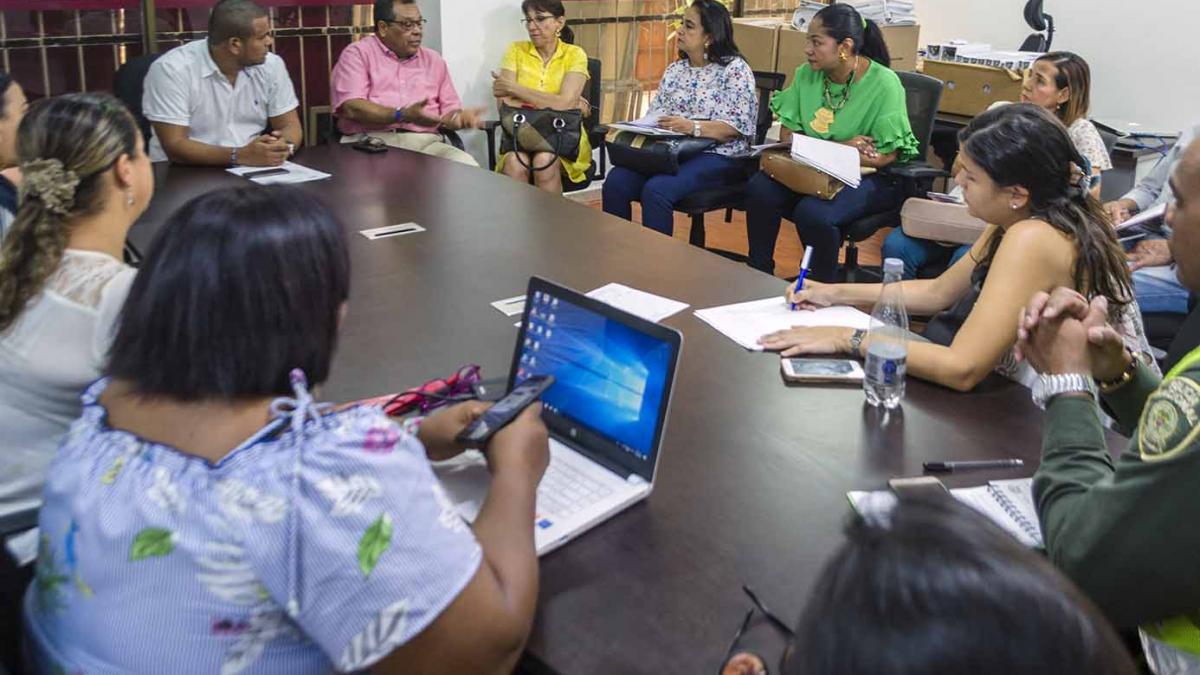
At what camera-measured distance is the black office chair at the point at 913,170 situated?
3.77m

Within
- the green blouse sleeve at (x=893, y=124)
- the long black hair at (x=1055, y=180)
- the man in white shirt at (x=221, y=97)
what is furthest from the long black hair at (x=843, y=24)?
the man in white shirt at (x=221, y=97)

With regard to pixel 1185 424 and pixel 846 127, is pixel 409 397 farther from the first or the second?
pixel 846 127

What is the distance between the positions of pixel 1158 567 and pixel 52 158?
183 centimetres

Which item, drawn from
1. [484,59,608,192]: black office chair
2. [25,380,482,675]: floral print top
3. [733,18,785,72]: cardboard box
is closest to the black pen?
[25,380,482,675]: floral print top

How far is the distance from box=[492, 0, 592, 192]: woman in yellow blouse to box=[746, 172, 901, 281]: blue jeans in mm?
1002

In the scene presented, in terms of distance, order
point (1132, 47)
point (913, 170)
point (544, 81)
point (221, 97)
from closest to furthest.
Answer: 1. point (221, 97)
2. point (913, 170)
3. point (544, 81)
4. point (1132, 47)

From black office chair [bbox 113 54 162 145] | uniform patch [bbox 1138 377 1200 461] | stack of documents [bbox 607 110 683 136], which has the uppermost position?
black office chair [bbox 113 54 162 145]

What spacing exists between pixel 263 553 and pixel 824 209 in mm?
3163

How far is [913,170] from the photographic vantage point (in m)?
3.74

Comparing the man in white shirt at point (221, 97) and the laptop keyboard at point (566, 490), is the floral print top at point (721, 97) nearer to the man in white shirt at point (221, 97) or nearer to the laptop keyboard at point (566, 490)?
the man in white shirt at point (221, 97)

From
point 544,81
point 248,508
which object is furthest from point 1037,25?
point 248,508

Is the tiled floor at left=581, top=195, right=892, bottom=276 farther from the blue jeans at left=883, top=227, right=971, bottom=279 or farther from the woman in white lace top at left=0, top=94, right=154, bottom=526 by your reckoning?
the woman in white lace top at left=0, top=94, right=154, bottom=526

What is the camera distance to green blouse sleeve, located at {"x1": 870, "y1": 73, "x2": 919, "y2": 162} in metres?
3.85

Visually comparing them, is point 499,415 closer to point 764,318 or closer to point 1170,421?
point 1170,421
